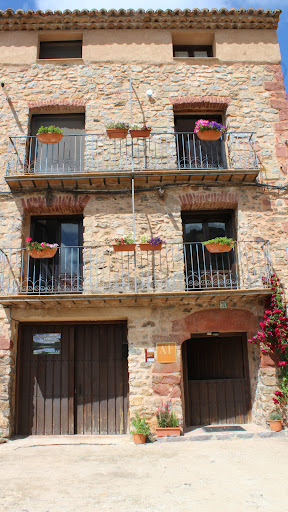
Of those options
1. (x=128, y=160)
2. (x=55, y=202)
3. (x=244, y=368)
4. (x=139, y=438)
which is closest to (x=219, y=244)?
(x=244, y=368)

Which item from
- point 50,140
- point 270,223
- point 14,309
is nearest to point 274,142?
point 270,223

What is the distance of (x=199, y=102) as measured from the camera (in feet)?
30.7

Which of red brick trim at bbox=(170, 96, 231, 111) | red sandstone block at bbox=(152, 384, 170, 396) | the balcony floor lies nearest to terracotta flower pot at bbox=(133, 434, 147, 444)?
red sandstone block at bbox=(152, 384, 170, 396)

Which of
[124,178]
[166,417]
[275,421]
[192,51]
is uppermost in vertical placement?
[192,51]

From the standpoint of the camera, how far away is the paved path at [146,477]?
4.23 m

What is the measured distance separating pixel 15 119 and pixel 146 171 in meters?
3.44

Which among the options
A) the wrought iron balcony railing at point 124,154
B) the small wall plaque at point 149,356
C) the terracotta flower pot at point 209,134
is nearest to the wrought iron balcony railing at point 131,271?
the small wall plaque at point 149,356

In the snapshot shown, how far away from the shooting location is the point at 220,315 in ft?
26.7

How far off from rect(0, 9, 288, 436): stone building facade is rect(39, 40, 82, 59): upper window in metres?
0.08

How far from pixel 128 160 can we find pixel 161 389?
4906 mm

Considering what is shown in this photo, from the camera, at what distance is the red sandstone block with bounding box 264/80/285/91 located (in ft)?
31.4

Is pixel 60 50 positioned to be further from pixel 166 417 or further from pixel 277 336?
pixel 166 417

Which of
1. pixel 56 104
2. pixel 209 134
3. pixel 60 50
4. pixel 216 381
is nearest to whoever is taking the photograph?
pixel 216 381

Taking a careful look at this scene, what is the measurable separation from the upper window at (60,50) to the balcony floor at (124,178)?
3.71 meters
